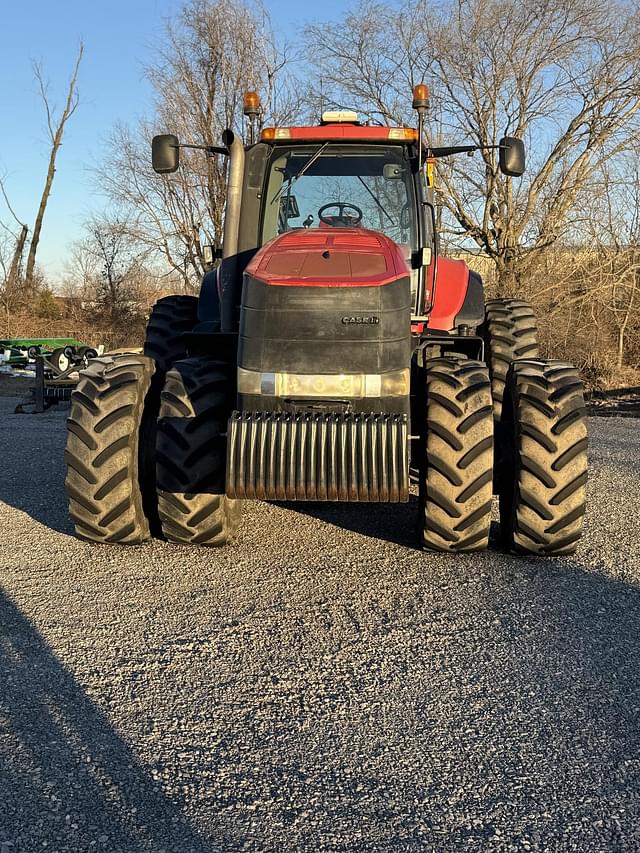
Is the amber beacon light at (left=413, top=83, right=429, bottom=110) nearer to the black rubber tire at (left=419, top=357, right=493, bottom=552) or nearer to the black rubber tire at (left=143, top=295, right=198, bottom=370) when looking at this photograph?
the black rubber tire at (left=419, top=357, right=493, bottom=552)

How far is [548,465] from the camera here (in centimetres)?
476

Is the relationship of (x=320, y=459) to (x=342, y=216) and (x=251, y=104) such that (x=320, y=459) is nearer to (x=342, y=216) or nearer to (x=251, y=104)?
(x=342, y=216)

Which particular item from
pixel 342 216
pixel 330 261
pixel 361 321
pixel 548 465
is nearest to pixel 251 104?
pixel 342 216

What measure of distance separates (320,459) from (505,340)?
3.53 metres

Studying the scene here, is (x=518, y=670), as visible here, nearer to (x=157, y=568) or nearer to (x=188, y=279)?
(x=157, y=568)

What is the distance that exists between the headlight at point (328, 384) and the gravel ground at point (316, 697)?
103 centimetres

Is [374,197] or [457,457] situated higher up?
[374,197]

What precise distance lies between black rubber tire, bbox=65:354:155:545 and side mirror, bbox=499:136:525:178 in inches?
111

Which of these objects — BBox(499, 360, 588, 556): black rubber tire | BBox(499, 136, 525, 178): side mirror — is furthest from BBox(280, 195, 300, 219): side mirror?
BBox(499, 360, 588, 556): black rubber tire

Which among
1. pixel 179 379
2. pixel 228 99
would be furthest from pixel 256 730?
pixel 228 99

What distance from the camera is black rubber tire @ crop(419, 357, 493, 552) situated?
4.62m

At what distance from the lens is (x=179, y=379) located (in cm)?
489

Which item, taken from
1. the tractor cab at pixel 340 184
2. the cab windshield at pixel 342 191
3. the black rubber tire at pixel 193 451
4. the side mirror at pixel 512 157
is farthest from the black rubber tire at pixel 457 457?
the side mirror at pixel 512 157

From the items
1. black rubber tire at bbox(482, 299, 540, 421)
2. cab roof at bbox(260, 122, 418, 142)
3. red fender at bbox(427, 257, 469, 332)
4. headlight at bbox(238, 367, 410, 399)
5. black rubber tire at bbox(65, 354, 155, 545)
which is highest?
cab roof at bbox(260, 122, 418, 142)
